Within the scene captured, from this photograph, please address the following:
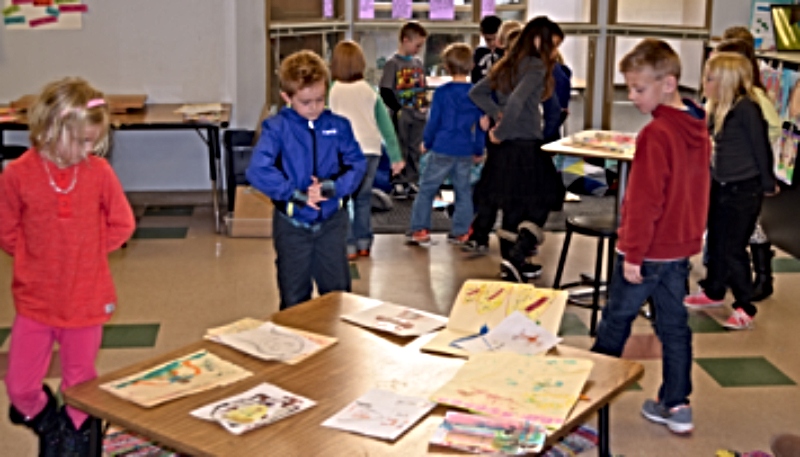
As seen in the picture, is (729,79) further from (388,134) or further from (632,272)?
(388,134)

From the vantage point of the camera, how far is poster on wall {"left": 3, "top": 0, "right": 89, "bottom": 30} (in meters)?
7.04

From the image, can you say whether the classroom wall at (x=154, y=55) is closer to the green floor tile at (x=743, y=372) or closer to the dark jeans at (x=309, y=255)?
the dark jeans at (x=309, y=255)

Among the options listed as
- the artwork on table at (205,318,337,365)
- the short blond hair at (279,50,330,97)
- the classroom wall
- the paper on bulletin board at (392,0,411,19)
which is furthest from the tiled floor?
the paper on bulletin board at (392,0,411,19)

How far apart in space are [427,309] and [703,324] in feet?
4.46

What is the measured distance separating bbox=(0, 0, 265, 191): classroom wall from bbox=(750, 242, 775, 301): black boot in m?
3.67

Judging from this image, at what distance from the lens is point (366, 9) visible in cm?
808

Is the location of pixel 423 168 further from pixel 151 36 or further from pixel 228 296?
pixel 151 36

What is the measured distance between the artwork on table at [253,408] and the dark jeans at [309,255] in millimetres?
1494

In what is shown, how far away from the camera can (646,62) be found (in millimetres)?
3234

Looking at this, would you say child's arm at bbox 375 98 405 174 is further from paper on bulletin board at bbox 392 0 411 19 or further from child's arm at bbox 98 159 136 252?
paper on bulletin board at bbox 392 0 411 19

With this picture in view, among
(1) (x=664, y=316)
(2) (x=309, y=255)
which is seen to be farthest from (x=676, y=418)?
(2) (x=309, y=255)

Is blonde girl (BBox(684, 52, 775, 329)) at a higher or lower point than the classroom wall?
lower

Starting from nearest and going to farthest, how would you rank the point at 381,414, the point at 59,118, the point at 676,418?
the point at 381,414, the point at 59,118, the point at 676,418

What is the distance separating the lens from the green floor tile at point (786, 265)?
5805mm
